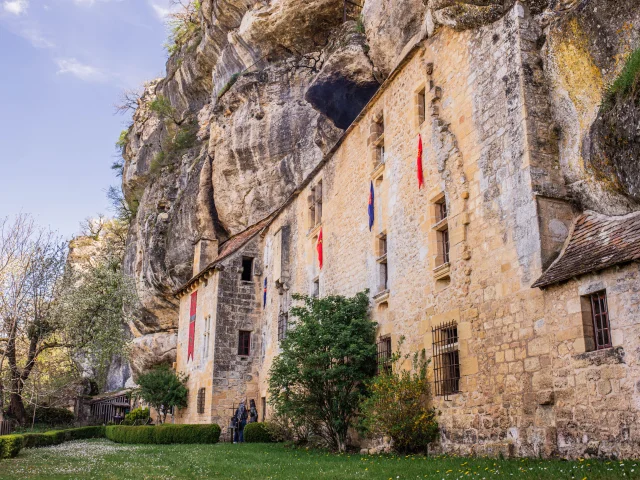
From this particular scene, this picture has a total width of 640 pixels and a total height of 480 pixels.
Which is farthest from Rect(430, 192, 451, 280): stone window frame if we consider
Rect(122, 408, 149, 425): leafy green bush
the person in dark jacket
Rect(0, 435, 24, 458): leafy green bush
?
Rect(122, 408, 149, 425): leafy green bush

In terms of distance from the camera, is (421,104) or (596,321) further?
(421,104)

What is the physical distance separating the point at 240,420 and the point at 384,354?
9.92 meters

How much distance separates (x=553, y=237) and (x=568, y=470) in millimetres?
3761

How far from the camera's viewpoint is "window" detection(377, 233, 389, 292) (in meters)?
14.7

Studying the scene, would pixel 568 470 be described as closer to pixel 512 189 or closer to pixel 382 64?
pixel 512 189

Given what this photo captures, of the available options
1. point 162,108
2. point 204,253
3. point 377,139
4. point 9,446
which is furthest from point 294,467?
point 162,108

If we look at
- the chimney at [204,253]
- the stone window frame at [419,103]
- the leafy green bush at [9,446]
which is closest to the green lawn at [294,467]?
the leafy green bush at [9,446]

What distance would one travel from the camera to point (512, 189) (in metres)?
9.97

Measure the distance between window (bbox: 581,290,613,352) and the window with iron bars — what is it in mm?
5827

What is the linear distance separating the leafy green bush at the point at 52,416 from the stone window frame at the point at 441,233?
2572 cm

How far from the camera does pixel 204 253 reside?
28578 millimetres

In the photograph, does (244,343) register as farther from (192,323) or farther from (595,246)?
(595,246)

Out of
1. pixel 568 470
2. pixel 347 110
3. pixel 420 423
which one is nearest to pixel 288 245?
pixel 347 110

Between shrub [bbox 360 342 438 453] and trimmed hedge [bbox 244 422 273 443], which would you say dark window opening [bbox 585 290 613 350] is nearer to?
shrub [bbox 360 342 438 453]
